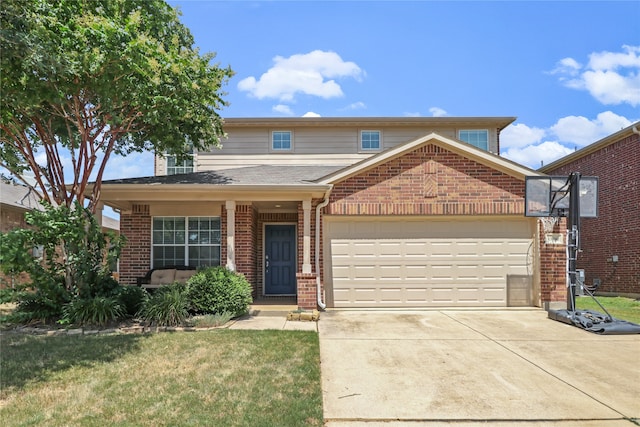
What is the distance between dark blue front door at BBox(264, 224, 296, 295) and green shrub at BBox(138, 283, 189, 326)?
4529mm

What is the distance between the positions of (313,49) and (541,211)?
20.9ft

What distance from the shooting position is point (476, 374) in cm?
518

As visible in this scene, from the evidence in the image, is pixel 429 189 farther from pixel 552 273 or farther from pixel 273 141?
pixel 273 141

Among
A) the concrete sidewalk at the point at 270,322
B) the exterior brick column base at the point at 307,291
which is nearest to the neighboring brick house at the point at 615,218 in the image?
the exterior brick column base at the point at 307,291

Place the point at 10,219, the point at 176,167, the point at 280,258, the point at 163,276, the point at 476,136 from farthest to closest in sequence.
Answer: the point at 476,136 → the point at 10,219 → the point at 176,167 → the point at 280,258 → the point at 163,276

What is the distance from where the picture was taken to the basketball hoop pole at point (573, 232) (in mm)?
8711

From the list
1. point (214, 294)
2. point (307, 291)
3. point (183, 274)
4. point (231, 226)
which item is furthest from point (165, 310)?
point (307, 291)

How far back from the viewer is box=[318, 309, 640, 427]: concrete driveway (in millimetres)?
4012

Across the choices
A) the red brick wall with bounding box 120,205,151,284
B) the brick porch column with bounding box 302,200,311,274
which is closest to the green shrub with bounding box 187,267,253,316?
the brick porch column with bounding box 302,200,311,274

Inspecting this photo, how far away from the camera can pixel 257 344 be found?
6.37 m

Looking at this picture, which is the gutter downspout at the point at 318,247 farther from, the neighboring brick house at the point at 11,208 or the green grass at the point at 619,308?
the neighboring brick house at the point at 11,208

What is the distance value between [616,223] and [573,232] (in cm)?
778

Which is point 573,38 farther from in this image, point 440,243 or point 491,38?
point 440,243

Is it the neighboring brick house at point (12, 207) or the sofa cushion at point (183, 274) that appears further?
the neighboring brick house at point (12, 207)
